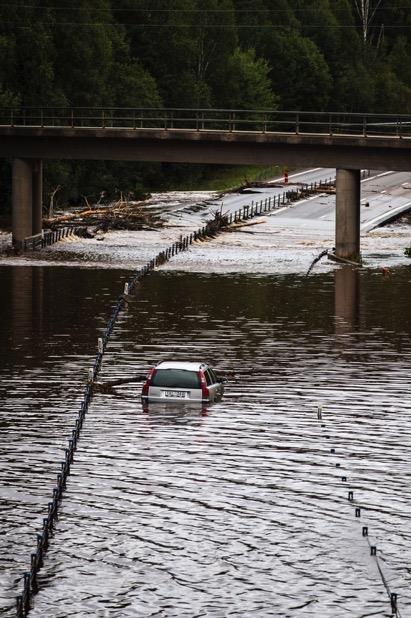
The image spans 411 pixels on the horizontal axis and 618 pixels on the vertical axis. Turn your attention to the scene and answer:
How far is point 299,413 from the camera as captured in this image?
155 feet

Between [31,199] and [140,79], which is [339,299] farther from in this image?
[140,79]

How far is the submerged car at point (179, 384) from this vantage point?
47.6 metres

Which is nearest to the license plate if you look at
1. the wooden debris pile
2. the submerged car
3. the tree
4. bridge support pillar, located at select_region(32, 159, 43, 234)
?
the submerged car

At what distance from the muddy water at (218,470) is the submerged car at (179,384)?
56 centimetres

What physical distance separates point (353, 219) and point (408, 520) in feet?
214

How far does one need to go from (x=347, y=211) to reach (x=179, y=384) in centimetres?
5284

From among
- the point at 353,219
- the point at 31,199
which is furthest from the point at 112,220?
the point at 353,219

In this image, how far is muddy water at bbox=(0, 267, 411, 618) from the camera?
29766mm

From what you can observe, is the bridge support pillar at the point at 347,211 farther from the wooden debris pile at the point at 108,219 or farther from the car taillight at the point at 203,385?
the car taillight at the point at 203,385

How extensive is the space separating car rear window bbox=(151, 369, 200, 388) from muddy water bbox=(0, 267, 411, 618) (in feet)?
2.61

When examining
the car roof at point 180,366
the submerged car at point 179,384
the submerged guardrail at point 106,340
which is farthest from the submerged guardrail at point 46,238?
the car roof at point 180,366

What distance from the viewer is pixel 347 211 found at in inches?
3903

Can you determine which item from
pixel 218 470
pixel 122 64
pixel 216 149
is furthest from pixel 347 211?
pixel 122 64

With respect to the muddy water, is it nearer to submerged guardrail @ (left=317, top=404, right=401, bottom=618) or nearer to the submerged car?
submerged guardrail @ (left=317, top=404, right=401, bottom=618)
